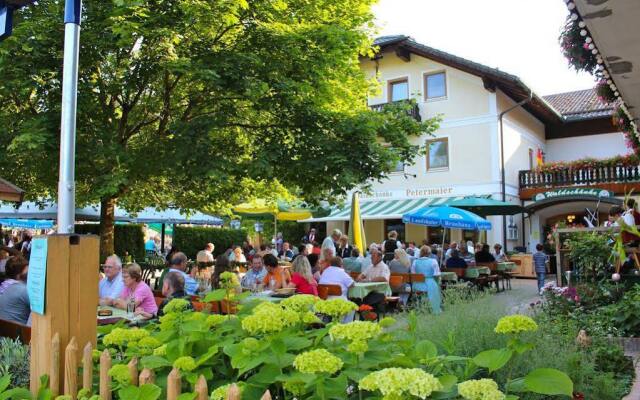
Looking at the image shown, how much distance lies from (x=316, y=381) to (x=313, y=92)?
820 centimetres

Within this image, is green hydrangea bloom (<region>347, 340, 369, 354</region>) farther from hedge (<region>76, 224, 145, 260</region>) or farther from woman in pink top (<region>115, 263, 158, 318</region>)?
hedge (<region>76, 224, 145, 260</region>)

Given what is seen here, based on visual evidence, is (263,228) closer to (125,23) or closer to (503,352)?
(125,23)

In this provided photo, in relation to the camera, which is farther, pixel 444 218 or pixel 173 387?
pixel 444 218

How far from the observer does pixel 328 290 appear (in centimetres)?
795

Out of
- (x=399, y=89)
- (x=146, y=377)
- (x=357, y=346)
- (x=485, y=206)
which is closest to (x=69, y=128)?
(x=146, y=377)

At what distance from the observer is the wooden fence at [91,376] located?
1911mm

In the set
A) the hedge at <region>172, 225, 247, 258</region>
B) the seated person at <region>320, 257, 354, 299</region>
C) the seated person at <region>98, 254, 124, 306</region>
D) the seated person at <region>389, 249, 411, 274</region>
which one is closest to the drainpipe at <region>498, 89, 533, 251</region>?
the hedge at <region>172, 225, 247, 258</region>

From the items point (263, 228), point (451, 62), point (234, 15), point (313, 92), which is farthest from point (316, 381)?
point (263, 228)

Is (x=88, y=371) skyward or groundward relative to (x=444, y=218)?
groundward

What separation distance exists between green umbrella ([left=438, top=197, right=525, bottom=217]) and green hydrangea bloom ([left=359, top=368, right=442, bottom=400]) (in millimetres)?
13478

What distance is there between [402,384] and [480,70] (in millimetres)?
20572

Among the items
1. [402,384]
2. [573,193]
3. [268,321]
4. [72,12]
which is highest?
[72,12]

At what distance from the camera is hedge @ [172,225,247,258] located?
71.7 ft

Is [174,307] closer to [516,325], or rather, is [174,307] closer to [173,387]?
[173,387]
